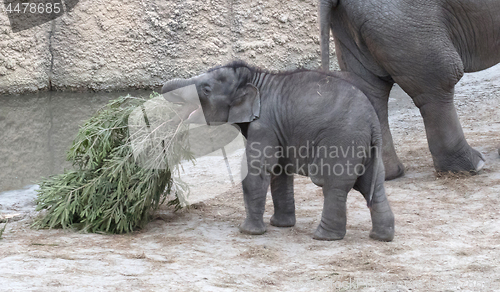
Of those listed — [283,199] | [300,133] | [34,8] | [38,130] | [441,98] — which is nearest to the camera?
[300,133]

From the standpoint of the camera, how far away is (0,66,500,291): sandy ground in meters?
3.21

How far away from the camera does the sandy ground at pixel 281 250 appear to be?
10.5ft

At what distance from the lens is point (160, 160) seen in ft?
14.5

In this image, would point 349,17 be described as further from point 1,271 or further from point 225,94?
point 1,271

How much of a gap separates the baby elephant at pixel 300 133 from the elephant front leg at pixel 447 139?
1.46 meters

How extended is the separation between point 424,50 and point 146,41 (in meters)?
6.51

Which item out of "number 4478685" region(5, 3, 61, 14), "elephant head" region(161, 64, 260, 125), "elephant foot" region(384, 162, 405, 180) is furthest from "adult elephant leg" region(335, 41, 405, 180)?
"number 4478685" region(5, 3, 61, 14)

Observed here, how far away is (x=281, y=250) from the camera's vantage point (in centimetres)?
393

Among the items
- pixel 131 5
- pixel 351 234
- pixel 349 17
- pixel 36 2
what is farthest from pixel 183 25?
pixel 351 234

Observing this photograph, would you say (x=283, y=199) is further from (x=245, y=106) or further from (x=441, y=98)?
(x=441, y=98)

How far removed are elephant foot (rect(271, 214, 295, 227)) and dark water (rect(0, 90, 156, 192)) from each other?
2.26 metres

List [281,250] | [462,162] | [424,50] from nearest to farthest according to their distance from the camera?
[281,250] < [424,50] < [462,162]

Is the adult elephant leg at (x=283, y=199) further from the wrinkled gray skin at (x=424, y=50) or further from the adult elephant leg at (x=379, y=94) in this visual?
the adult elephant leg at (x=379, y=94)

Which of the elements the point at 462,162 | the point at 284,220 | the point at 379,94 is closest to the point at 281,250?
the point at 284,220
